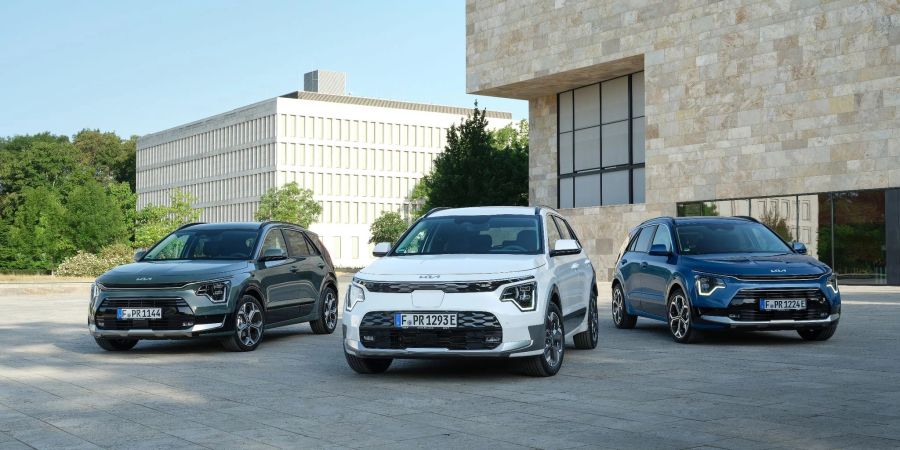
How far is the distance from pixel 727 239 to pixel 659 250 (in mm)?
910

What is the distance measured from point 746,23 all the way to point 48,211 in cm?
6423

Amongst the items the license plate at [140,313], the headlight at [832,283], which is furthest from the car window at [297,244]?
the headlight at [832,283]

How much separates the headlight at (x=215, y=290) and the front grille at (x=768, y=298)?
594 cm

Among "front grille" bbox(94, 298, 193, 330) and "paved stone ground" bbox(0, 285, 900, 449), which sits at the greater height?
"front grille" bbox(94, 298, 193, 330)

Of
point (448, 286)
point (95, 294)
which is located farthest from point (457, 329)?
point (95, 294)

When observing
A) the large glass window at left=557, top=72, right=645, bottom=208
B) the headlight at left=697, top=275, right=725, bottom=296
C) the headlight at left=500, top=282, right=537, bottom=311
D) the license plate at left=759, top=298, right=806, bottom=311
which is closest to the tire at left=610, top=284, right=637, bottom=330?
the headlight at left=697, top=275, right=725, bottom=296

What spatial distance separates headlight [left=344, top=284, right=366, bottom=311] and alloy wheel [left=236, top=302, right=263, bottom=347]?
3336 millimetres

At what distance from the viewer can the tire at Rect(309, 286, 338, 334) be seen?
16.2 meters

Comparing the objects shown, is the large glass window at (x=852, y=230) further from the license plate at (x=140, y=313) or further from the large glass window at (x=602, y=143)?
the license plate at (x=140, y=313)

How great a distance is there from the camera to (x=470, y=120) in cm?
5772

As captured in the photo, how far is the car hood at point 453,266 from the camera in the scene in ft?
33.8

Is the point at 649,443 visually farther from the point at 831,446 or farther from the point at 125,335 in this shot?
the point at 125,335

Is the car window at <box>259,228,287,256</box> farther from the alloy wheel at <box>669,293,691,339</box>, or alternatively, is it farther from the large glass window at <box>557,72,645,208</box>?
the large glass window at <box>557,72,645,208</box>

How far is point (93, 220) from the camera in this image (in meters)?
82.1
